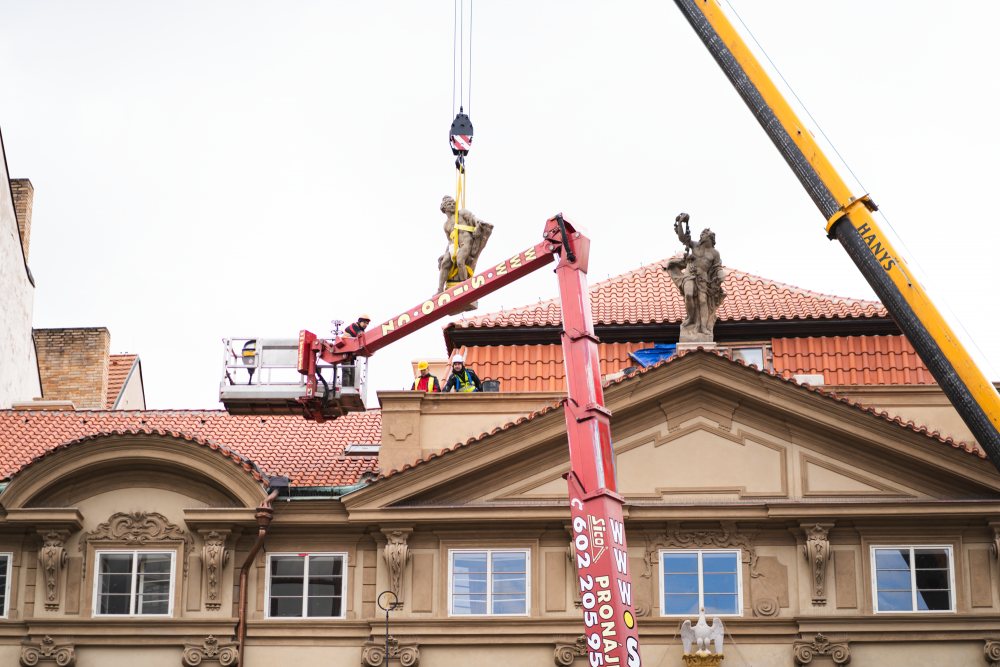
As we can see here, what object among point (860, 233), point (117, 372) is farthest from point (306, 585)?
point (117, 372)

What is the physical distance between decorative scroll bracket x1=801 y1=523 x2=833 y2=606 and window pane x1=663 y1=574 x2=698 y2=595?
A: 2064 mm

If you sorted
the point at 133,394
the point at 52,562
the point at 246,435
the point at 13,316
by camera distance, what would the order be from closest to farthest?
1. the point at 52,562
2. the point at 246,435
3. the point at 13,316
4. the point at 133,394

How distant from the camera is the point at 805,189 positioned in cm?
2456

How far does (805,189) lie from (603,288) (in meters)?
11.6

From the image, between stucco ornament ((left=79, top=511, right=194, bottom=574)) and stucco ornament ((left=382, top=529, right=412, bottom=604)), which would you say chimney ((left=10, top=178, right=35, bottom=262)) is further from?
stucco ornament ((left=382, top=529, right=412, bottom=604))

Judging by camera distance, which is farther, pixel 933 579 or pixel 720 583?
pixel 720 583

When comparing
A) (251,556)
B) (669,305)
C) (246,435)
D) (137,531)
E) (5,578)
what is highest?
(669,305)

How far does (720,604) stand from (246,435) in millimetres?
10675

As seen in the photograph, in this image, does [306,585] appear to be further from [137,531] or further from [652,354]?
[652,354]

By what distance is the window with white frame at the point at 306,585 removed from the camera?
28.1m

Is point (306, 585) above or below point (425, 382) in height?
below

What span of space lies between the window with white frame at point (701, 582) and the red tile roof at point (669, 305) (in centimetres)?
679

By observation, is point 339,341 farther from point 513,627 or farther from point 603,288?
point 603,288

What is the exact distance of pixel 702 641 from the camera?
26.8 meters
